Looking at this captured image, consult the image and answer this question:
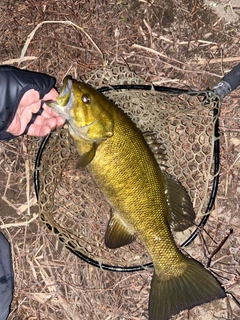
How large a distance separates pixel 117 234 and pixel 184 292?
587 mm

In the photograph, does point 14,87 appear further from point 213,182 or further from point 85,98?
point 213,182

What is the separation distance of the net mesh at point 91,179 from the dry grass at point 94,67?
0.56 ft

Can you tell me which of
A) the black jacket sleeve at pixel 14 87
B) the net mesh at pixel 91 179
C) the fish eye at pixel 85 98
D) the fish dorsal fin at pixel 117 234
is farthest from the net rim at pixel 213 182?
the fish eye at pixel 85 98

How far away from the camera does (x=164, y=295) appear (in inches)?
114

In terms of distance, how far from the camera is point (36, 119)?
3.44 meters

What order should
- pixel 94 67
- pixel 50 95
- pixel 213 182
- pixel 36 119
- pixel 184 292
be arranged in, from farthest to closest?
pixel 94 67 < pixel 36 119 < pixel 50 95 < pixel 213 182 < pixel 184 292

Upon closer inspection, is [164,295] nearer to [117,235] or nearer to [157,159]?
[117,235]

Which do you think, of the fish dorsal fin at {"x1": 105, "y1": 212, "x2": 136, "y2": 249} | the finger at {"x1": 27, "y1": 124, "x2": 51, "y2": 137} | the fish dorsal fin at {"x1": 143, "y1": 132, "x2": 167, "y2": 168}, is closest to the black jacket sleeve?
the finger at {"x1": 27, "y1": 124, "x2": 51, "y2": 137}

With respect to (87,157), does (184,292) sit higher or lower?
lower

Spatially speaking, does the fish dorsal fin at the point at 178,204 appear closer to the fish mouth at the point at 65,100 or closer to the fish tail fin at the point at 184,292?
the fish tail fin at the point at 184,292

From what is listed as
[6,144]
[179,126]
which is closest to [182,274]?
[179,126]

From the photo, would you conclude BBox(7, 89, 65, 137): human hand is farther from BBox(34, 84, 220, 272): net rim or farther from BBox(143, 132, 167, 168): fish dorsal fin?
BBox(143, 132, 167, 168): fish dorsal fin

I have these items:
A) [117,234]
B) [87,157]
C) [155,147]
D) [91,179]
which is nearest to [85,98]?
[87,157]

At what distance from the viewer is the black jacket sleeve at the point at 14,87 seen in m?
3.21
